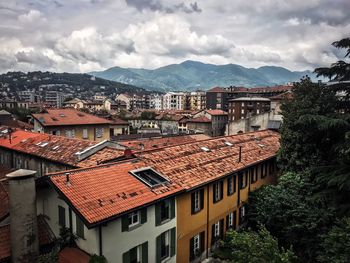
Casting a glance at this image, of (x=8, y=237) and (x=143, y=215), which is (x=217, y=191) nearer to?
(x=143, y=215)

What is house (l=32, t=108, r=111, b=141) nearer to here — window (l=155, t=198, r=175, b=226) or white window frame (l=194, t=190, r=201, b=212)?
white window frame (l=194, t=190, r=201, b=212)

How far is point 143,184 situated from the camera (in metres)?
15.0

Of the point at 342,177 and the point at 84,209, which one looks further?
the point at 84,209

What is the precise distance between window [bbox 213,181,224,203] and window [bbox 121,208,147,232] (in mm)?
6374

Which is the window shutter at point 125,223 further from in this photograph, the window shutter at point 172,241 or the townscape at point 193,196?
the window shutter at point 172,241

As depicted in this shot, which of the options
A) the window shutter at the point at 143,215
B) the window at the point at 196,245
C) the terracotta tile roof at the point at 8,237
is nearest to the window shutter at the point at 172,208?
the window shutter at the point at 143,215

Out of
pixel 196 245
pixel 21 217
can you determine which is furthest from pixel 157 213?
pixel 21 217

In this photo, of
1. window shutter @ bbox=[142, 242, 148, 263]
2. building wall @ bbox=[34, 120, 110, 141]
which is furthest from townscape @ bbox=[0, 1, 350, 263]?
building wall @ bbox=[34, 120, 110, 141]

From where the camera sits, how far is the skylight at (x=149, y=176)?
50.3 feet

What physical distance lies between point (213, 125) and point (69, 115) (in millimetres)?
43370

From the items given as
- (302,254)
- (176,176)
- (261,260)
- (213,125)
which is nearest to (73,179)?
(176,176)

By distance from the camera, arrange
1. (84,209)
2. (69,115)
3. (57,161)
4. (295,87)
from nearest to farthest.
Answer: (84,209) → (57,161) → (295,87) → (69,115)

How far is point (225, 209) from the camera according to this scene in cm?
2025

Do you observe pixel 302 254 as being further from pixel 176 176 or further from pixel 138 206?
pixel 138 206
